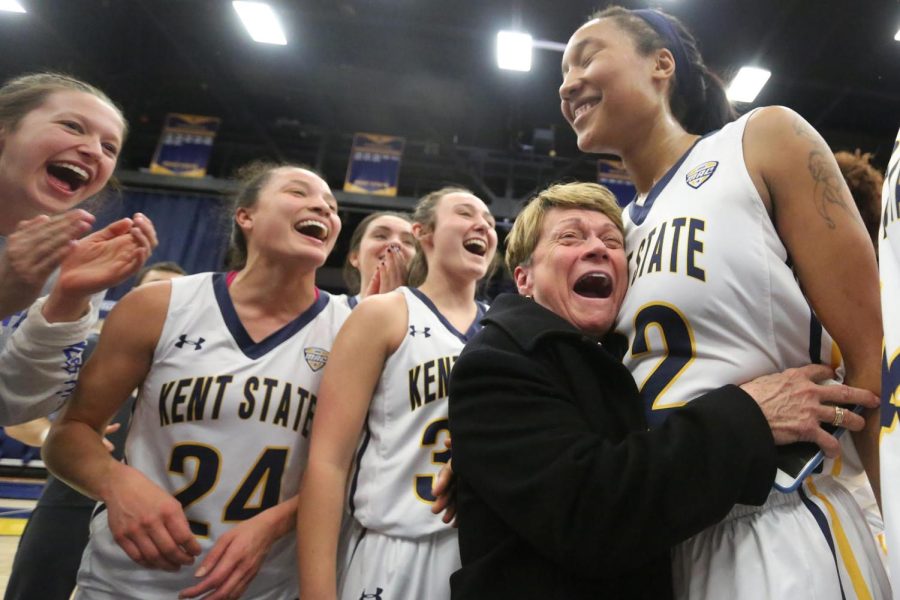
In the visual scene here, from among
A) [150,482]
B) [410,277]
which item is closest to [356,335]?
[150,482]

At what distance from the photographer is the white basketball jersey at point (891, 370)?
2.29ft

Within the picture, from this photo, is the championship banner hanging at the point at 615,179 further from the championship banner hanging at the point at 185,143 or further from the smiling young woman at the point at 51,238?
the smiling young woman at the point at 51,238

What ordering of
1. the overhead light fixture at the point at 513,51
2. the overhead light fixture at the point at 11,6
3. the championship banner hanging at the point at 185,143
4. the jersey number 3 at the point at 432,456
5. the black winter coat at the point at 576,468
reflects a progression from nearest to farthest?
the black winter coat at the point at 576,468, the jersey number 3 at the point at 432,456, the overhead light fixture at the point at 513,51, the overhead light fixture at the point at 11,6, the championship banner hanging at the point at 185,143

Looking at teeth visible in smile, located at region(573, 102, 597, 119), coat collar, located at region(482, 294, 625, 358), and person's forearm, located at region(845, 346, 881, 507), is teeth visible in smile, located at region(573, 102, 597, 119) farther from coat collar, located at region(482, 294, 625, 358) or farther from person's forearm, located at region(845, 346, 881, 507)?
person's forearm, located at region(845, 346, 881, 507)

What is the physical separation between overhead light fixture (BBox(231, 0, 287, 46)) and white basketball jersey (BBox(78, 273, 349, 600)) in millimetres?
6748

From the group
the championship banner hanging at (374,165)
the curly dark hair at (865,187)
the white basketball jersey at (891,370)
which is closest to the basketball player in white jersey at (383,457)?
the white basketball jersey at (891,370)

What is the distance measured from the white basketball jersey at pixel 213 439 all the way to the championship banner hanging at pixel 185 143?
8.58 m

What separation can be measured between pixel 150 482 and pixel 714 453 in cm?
149

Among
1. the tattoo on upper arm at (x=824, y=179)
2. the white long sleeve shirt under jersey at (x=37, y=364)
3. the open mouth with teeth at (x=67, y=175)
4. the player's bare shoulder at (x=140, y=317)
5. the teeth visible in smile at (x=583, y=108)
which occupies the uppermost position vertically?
the teeth visible in smile at (x=583, y=108)

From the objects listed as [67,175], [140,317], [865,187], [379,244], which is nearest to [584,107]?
[865,187]

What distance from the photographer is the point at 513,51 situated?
24.2ft

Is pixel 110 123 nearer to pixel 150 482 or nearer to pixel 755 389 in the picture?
pixel 150 482

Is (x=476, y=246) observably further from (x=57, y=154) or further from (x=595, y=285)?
(x=57, y=154)

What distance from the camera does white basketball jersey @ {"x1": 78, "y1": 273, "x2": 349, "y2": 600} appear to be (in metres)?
1.63
